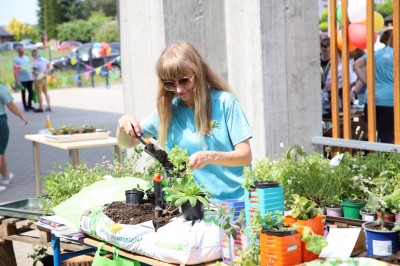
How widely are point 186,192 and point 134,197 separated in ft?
1.65

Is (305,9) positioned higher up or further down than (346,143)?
higher up

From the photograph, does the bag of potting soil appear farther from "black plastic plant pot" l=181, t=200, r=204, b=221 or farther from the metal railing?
the metal railing

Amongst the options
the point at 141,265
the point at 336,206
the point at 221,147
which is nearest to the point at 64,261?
the point at 141,265

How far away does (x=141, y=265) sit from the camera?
3.05 metres

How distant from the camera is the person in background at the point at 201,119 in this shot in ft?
10.4

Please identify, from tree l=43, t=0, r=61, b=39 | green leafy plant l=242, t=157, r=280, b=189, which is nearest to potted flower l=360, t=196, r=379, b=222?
green leafy plant l=242, t=157, r=280, b=189

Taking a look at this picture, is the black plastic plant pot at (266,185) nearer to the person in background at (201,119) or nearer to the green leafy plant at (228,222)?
the green leafy plant at (228,222)

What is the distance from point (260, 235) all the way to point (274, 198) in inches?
7.5

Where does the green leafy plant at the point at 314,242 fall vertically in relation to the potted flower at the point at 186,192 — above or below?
below

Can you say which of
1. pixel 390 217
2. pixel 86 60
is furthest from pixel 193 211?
pixel 86 60

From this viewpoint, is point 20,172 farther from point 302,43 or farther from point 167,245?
point 167,245

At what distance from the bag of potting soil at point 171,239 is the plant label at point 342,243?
463mm

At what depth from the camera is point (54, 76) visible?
24.8 m

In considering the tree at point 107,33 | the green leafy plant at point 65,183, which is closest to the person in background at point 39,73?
the green leafy plant at point 65,183
